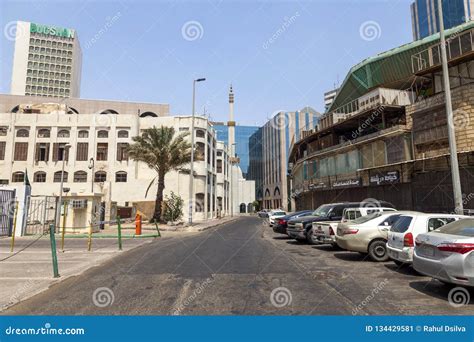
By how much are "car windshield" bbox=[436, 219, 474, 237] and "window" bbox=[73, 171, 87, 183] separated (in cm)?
4802

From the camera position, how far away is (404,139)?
23.2m

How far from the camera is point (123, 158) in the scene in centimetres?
4800

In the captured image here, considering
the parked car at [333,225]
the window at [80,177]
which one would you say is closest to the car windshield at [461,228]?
the parked car at [333,225]

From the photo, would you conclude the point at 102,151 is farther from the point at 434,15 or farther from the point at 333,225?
the point at 434,15

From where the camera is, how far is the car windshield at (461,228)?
6132mm

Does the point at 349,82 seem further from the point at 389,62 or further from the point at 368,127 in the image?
the point at 368,127

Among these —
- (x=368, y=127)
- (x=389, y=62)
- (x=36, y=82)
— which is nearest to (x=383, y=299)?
(x=368, y=127)

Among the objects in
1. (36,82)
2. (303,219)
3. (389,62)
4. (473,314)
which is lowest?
(473,314)

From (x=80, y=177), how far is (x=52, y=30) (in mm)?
107899

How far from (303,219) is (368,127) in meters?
20.2

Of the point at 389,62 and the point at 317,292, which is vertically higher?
the point at 389,62
